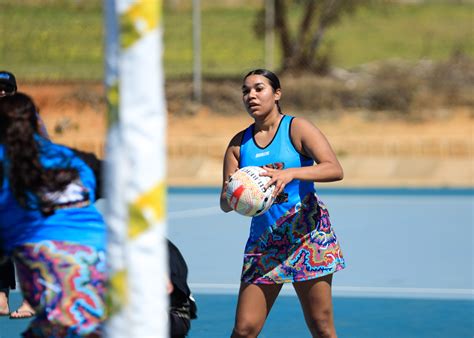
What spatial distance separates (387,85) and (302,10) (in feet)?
9.81

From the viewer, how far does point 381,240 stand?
14180 millimetres

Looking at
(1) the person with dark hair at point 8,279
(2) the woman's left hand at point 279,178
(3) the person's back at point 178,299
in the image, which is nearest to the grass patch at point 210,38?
(1) the person with dark hair at point 8,279

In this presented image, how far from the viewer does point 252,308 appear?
6.73 metres

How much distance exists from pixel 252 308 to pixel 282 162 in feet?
2.79

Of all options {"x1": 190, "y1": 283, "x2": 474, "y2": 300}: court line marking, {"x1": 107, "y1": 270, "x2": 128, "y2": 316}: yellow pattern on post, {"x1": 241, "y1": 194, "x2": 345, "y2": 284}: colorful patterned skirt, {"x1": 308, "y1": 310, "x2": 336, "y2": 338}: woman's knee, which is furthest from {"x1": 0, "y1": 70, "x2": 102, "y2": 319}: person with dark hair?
{"x1": 107, "y1": 270, "x2": 128, "y2": 316}: yellow pattern on post

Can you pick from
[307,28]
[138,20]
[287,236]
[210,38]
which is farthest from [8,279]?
[210,38]

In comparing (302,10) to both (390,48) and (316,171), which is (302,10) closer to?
(390,48)

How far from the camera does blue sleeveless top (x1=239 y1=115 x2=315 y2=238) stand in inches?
266

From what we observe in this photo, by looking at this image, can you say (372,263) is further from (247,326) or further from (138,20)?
(138,20)

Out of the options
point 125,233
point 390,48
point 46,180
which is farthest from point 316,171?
point 390,48

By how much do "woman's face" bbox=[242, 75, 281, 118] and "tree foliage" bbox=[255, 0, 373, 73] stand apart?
19419mm

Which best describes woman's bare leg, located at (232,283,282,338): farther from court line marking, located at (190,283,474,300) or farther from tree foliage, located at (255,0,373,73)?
tree foliage, located at (255,0,373,73)

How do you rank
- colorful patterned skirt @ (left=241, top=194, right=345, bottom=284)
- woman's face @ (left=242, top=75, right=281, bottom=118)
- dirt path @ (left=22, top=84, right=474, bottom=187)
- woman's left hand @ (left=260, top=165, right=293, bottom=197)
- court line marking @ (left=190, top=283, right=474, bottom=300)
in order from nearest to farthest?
1. woman's left hand @ (left=260, top=165, right=293, bottom=197)
2. colorful patterned skirt @ (left=241, top=194, right=345, bottom=284)
3. woman's face @ (left=242, top=75, right=281, bottom=118)
4. court line marking @ (left=190, top=283, right=474, bottom=300)
5. dirt path @ (left=22, top=84, right=474, bottom=187)

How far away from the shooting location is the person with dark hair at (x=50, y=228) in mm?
5156
